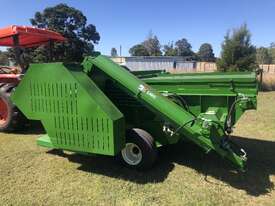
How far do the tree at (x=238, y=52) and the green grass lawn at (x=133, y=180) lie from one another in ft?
44.5

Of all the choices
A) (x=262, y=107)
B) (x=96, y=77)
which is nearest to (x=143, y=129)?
(x=96, y=77)

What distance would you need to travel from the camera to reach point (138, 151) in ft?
14.1

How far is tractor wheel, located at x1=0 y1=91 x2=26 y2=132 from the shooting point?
6191mm

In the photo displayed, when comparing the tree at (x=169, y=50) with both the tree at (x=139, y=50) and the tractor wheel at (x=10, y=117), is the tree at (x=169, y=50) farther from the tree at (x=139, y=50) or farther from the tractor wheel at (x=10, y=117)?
the tractor wheel at (x=10, y=117)

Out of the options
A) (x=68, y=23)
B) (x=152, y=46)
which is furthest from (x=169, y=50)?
(x=68, y=23)

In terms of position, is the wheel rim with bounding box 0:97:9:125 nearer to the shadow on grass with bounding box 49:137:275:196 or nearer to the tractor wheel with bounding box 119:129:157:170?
the shadow on grass with bounding box 49:137:275:196

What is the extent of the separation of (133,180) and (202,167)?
113 centimetres

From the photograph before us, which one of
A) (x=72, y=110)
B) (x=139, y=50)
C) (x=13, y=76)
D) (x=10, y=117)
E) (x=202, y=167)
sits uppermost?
(x=139, y=50)

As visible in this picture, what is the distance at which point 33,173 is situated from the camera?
4.27 meters

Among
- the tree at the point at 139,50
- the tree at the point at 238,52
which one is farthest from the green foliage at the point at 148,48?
the tree at the point at 238,52

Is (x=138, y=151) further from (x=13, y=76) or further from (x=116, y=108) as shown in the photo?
(x=13, y=76)

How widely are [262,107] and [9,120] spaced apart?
779 centimetres

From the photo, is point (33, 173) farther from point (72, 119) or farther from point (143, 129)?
point (143, 129)

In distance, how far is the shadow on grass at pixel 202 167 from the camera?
157 inches
